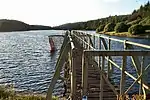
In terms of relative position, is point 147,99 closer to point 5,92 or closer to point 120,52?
point 120,52

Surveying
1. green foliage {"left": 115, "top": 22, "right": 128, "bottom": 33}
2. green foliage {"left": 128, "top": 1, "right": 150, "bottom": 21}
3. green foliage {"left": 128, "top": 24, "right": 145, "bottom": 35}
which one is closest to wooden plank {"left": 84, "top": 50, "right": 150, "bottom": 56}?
green foliage {"left": 128, "top": 24, "right": 145, "bottom": 35}

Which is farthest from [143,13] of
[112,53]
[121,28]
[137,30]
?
[112,53]

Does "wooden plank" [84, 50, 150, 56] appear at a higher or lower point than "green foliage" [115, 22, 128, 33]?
higher

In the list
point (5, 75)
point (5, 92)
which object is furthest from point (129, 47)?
point (5, 75)

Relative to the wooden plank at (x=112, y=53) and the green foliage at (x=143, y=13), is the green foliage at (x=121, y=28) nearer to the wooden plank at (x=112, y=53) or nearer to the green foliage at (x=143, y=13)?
the green foliage at (x=143, y=13)

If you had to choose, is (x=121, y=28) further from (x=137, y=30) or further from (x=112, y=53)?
(x=112, y=53)

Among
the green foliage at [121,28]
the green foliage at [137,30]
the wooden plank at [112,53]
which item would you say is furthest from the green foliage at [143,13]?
the wooden plank at [112,53]

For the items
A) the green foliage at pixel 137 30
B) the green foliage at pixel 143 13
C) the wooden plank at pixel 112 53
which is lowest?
the green foliage at pixel 137 30

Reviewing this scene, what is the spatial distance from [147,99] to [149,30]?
4257 inches

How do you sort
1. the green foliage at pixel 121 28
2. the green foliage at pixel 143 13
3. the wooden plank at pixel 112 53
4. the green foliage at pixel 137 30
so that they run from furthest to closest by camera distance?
1. the green foliage at pixel 143 13
2. the green foliage at pixel 121 28
3. the green foliage at pixel 137 30
4. the wooden plank at pixel 112 53

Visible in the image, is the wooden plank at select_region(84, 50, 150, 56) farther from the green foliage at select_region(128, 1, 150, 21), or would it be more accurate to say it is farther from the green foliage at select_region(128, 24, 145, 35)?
the green foliage at select_region(128, 1, 150, 21)

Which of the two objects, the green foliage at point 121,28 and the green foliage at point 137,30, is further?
the green foliage at point 121,28

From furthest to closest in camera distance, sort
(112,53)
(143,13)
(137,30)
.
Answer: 1. (143,13)
2. (137,30)
3. (112,53)

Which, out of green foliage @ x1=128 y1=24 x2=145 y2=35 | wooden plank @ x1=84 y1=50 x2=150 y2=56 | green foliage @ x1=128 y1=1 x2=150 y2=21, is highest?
green foliage @ x1=128 y1=1 x2=150 y2=21
